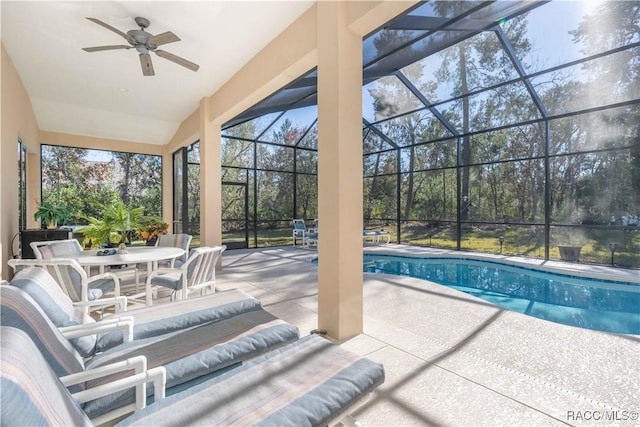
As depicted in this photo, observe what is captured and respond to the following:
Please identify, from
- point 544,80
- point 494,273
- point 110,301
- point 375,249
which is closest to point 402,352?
point 110,301

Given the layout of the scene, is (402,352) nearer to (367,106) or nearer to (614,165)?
(614,165)

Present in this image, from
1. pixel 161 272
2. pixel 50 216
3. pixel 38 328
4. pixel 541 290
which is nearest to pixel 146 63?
pixel 161 272

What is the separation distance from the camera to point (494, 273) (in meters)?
6.67

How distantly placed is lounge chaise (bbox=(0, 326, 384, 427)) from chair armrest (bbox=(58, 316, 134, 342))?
2.27 feet

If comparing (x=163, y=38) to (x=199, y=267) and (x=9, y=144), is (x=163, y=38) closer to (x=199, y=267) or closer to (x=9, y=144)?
(x=199, y=267)

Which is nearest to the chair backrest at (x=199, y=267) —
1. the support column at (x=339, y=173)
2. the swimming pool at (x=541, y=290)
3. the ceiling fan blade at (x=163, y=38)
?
the support column at (x=339, y=173)

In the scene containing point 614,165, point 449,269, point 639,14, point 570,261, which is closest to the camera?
point 639,14

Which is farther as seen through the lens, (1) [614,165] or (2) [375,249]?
(2) [375,249]

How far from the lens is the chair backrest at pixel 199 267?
9.89 feet

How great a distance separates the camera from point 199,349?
1.67m

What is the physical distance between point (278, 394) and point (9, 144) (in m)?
5.85

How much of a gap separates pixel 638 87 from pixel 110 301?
916cm

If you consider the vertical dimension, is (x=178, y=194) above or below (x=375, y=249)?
above

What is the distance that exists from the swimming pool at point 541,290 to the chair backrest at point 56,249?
588 cm
